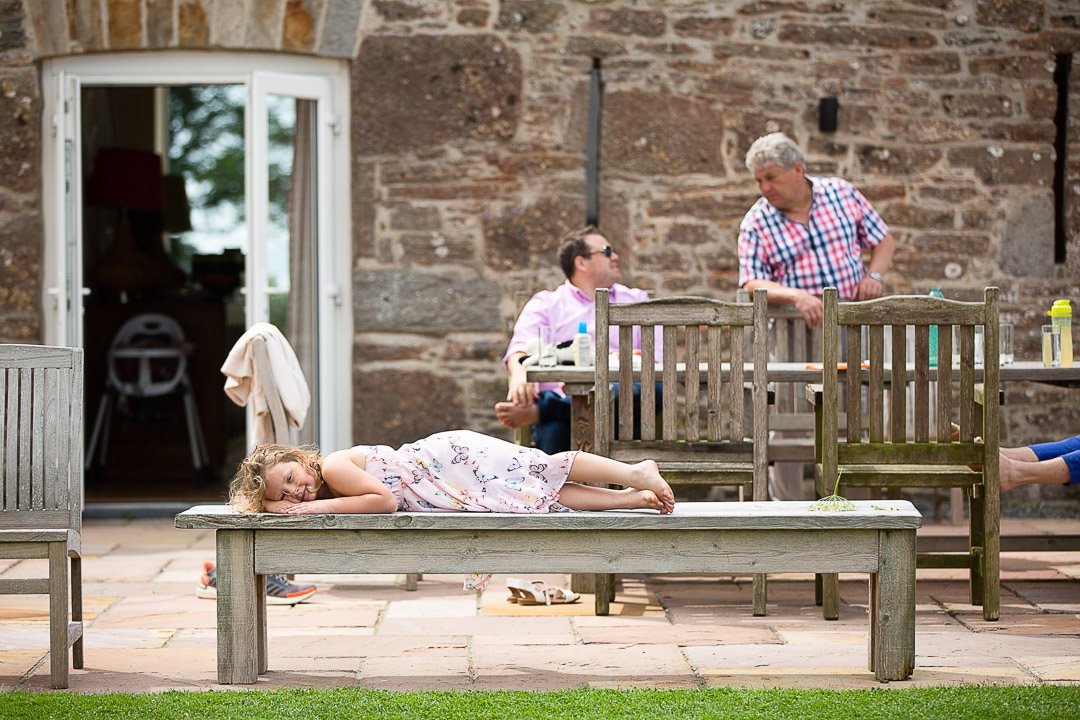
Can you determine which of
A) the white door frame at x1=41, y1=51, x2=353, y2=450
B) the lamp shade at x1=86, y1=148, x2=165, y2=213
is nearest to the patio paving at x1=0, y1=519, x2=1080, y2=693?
the white door frame at x1=41, y1=51, x2=353, y2=450

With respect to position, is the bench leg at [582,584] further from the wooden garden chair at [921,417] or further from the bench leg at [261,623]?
the bench leg at [261,623]

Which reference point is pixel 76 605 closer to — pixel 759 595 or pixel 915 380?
pixel 759 595

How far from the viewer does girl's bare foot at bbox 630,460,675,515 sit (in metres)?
3.38

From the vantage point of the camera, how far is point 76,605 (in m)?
3.54

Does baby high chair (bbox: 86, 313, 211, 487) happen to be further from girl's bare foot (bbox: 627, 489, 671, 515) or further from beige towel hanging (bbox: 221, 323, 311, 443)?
girl's bare foot (bbox: 627, 489, 671, 515)

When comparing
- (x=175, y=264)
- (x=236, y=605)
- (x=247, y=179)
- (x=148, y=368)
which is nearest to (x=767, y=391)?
(x=236, y=605)

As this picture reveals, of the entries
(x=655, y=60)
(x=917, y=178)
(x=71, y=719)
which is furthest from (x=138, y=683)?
(x=917, y=178)

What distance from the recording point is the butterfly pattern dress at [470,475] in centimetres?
346

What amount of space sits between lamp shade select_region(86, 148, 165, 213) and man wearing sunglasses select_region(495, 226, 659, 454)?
402cm

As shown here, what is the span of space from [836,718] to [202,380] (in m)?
5.98

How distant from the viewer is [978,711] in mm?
2881

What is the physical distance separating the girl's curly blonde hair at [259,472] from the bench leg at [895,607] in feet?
4.71

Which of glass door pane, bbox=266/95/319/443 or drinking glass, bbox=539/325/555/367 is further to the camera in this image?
glass door pane, bbox=266/95/319/443

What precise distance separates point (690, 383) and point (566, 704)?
1.43 metres
